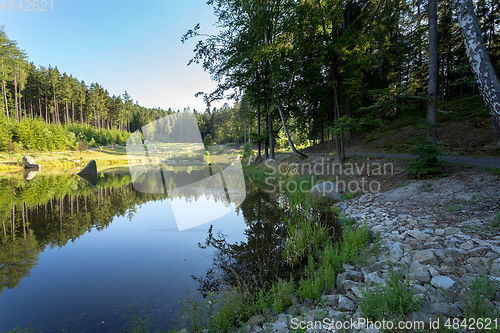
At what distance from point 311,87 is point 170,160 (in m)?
33.0

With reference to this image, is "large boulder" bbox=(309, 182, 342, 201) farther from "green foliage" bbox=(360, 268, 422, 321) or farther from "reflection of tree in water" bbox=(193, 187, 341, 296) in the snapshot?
"green foliage" bbox=(360, 268, 422, 321)

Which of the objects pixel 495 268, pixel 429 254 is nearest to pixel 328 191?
pixel 429 254

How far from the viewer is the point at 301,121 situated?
1828 cm

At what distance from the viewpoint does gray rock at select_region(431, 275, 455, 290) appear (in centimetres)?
271

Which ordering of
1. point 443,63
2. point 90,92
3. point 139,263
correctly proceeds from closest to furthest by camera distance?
1. point 139,263
2. point 443,63
3. point 90,92

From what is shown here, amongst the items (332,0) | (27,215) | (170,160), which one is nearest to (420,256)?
(332,0)

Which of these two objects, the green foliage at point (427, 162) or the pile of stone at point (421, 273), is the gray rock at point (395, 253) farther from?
the green foliage at point (427, 162)

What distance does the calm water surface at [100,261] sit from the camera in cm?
359

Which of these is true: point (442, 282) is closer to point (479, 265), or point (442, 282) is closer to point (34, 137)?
point (479, 265)

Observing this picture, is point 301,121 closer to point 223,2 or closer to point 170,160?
point 223,2

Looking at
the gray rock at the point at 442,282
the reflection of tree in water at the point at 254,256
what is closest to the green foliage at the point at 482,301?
the gray rock at the point at 442,282

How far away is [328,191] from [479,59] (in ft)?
19.3

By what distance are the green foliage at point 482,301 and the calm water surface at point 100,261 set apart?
10.7 ft

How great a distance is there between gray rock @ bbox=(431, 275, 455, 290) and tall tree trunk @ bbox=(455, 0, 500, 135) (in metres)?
3.74
